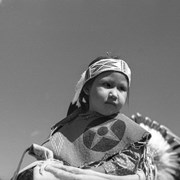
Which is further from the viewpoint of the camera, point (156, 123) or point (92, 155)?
point (156, 123)

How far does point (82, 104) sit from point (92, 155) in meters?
0.76

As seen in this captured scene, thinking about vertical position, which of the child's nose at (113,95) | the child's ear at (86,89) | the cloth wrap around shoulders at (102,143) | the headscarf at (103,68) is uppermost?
the headscarf at (103,68)

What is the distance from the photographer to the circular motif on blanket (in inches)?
119

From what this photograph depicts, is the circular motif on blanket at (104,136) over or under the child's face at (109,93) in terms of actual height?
under

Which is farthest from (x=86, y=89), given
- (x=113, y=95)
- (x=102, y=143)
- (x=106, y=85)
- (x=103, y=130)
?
(x=102, y=143)

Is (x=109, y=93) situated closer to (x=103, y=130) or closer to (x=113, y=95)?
(x=113, y=95)

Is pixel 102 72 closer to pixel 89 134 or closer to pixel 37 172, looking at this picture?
pixel 89 134

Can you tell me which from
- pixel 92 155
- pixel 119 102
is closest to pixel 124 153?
pixel 92 155

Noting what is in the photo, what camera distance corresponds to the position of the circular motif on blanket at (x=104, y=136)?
3018 mm

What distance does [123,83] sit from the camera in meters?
3.23

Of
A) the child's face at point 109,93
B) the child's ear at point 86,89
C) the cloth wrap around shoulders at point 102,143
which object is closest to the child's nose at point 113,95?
the child's face at point 109,93

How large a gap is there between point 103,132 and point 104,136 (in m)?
0.04

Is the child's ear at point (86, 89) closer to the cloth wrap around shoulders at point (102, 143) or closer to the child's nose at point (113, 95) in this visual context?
the cloth wrap around shoulders at point (102, 143)

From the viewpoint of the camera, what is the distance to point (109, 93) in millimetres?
3158
